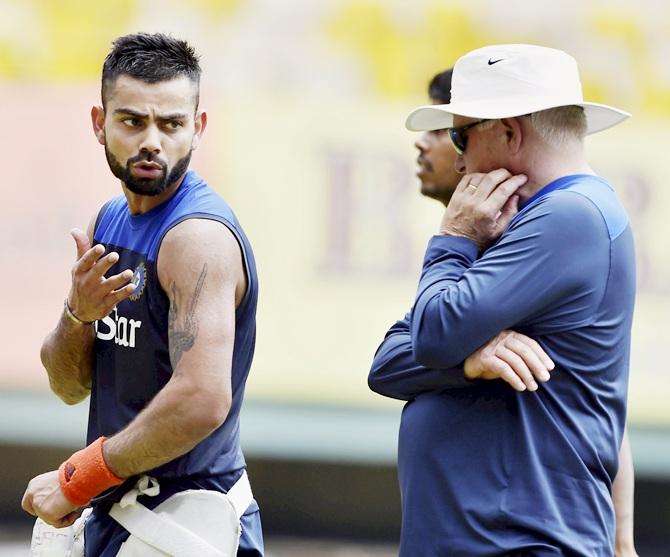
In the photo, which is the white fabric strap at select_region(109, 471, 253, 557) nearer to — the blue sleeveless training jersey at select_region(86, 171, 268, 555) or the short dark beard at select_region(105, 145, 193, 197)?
the blue sleeveless training jersey at select_region(86, 171, 268, 555)

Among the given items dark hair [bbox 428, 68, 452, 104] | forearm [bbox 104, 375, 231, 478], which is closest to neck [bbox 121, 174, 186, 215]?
forearm [bbox 104, 375, 231, 478]

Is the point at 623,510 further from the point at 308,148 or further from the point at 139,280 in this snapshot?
the point at 308,148

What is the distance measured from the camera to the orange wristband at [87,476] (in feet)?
9.84

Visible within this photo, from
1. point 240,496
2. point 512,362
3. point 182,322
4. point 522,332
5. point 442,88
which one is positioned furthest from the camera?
point 442,88

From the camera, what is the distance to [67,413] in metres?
6.96

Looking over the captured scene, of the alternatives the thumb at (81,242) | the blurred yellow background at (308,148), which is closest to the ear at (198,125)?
the thumb at (81,242)

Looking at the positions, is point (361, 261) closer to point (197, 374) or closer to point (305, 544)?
point (305, 544)

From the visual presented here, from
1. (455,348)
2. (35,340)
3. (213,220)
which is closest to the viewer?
(455,348)

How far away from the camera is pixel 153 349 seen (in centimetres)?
310

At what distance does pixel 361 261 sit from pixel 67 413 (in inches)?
72.4

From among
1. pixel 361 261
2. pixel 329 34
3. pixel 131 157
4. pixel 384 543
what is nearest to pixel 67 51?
pixel 329 34

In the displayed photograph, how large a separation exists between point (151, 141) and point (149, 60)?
0.70 ft

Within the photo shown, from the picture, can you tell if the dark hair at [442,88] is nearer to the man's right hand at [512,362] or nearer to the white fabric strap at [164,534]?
the man's right hand at [512,362]

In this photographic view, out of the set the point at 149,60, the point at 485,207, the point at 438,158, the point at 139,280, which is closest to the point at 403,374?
the point at 485,207
